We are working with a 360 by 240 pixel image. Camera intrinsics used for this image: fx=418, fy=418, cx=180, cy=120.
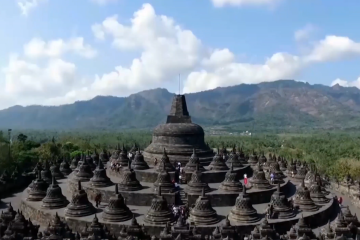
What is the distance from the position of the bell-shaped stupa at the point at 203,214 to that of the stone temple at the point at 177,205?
0.07m

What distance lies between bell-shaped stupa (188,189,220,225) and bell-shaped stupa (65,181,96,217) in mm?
7312

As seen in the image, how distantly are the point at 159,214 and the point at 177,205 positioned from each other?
4084mm

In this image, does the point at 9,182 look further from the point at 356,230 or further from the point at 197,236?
the point at 356,230

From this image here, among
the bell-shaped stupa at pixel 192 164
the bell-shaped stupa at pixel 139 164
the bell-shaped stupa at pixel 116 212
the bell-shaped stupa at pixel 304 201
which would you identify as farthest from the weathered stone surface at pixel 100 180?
the bell-shaped stupa at pixel 304 201

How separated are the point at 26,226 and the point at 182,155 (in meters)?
17.6

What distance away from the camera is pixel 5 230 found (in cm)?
2488

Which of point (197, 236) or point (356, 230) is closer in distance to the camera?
point (197, 236)

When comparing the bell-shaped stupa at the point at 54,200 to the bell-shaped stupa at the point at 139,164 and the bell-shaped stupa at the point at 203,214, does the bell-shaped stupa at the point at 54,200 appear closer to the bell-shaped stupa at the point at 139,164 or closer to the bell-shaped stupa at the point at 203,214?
the bell-shaped stupa at the point at 139,164

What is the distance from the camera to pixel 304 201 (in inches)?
1262

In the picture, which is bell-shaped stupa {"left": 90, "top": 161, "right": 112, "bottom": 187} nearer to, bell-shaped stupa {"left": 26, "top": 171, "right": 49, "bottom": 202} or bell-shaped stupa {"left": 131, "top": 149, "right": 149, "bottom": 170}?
bell-shaped stupa {"left": 131, "top": 149, "right": 149, "bottom": 170}

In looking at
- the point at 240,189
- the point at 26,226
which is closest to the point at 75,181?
the point at 26,226

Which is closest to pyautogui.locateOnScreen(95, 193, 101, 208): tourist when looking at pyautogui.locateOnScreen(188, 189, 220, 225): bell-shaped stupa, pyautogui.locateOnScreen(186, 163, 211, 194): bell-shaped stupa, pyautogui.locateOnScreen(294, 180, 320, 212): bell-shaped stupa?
pyautogui.locateOnScreen(186, 163, 211, 194): bell-shaped stupa

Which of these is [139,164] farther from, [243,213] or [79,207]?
[243,213]

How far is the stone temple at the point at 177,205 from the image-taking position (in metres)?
25.3
